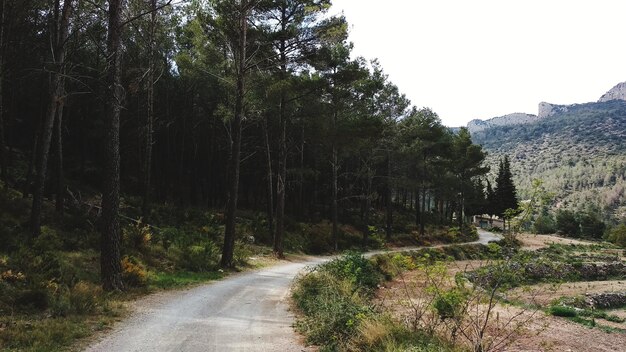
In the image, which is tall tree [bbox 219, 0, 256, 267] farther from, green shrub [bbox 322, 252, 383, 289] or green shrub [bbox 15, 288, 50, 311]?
green shrub [bbox 15, 288, 50, 311]

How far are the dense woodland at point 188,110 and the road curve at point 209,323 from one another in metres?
2.00

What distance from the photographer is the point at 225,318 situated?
8477mm

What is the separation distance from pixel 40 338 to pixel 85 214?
12147 millimetres

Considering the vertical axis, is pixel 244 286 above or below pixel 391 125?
below

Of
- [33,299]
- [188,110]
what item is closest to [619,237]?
[188,110]

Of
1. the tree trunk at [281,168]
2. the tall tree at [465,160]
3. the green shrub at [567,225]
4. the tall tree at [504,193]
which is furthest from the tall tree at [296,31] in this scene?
the green shrub at [567,225]

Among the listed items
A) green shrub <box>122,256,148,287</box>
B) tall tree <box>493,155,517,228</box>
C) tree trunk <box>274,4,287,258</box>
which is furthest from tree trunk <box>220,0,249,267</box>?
tall tree <box>493,155,517,228</box>

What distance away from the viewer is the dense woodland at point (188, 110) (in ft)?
44.2

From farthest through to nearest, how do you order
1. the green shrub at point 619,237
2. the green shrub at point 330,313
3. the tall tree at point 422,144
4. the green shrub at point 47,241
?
1. the green shrub at point 619,237
2. the tall tree at point 422,144
3. the green shrub at point 47,241
4. the green shrub at point 330,313

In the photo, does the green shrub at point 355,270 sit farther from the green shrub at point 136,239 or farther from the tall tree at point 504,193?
the tall tree at point 504,193

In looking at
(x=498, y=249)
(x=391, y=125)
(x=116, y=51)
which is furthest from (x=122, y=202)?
(x=498, y=249)

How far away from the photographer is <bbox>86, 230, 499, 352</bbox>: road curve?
652 centimetres

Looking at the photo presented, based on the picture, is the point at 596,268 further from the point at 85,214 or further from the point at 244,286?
the point at 85,214

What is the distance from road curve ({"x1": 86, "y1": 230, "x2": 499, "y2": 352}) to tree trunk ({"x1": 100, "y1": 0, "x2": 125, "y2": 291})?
4.19 ft
